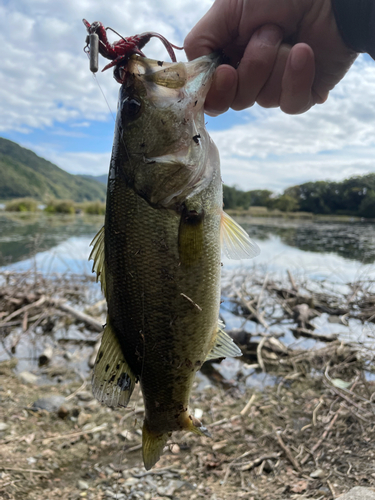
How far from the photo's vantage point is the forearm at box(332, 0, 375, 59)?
7.40 feet

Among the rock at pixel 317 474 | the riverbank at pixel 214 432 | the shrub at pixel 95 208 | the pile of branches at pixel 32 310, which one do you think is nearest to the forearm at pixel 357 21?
the riverbank at pixel 214 432

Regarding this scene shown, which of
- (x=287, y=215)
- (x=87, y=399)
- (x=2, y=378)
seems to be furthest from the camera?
(x=287, y=215)

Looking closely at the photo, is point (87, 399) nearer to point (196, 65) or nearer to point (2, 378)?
point (2, 378)

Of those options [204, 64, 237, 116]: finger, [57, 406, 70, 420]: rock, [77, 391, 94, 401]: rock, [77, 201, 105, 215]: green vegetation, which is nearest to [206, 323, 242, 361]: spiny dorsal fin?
Answer: [204, 64, 237, 116]: finger

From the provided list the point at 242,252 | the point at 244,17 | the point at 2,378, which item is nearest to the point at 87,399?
the point at 2,378

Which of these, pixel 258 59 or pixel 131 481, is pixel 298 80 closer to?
pixel 258 59

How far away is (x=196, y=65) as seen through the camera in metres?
2.12

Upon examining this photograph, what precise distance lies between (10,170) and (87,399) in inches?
6519

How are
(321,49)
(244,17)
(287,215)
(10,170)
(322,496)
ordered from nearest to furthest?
1. (244,17)
2. (321,49)
3. (322,496)
4. (287,215)
5. (10,170)

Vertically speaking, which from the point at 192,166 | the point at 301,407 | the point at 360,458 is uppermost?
the point at 192,166

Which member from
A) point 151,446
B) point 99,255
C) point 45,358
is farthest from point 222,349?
point 45,358

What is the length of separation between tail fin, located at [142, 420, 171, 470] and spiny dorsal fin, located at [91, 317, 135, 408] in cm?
30

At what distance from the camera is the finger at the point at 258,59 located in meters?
2.36

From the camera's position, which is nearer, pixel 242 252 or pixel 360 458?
pixel 242 252
